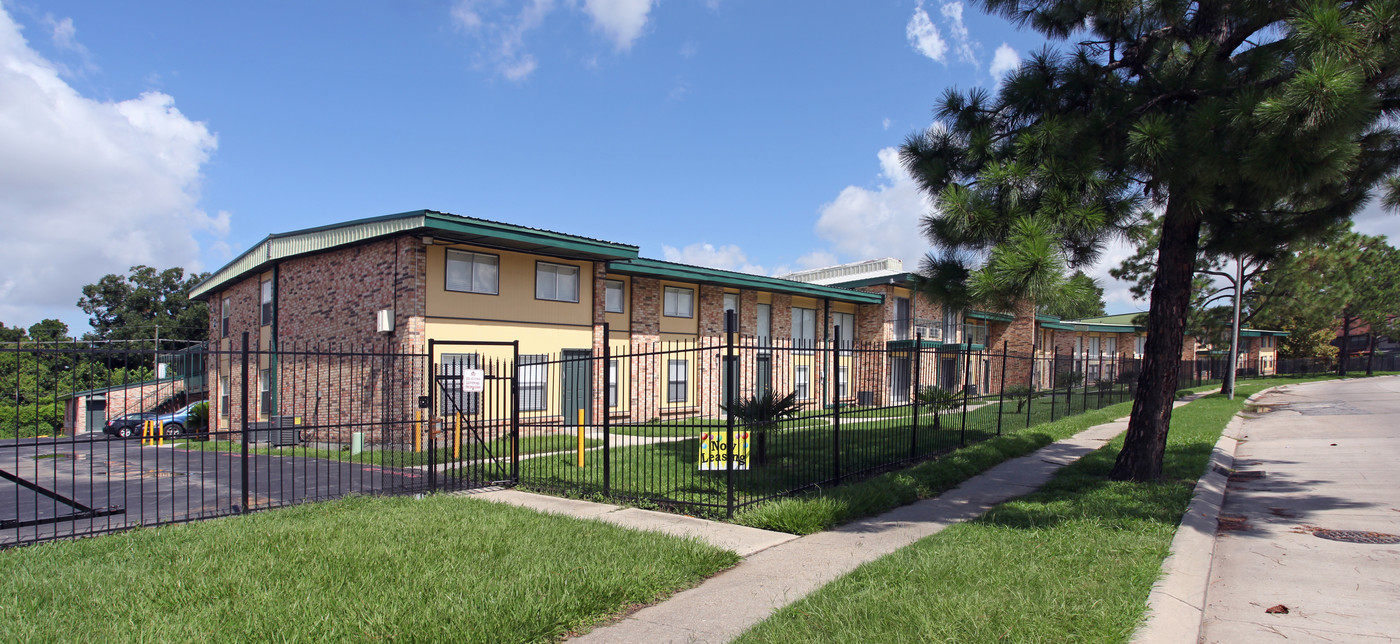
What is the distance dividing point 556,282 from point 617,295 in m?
2.41

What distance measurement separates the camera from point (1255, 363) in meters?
57.2

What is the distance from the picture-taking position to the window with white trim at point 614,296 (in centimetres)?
2055

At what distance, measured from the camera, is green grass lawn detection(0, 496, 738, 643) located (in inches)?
173

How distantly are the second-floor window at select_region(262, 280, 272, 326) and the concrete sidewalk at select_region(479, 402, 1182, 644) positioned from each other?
48.7 ft

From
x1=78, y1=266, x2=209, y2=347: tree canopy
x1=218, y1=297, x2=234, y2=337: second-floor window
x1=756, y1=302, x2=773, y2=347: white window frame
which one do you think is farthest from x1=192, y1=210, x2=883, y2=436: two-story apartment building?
x1=78, y1=266, x2=209, y2=347: tree canopy

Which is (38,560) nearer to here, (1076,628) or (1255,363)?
(1076,628)

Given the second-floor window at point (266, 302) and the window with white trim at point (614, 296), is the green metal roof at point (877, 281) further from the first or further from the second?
the second-floor window at point (266, 302)

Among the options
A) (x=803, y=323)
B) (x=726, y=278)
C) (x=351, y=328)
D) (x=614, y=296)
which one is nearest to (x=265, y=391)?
(x=351, y=328)

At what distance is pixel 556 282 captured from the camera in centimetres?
1886

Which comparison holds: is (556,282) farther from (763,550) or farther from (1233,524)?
(1233,524)

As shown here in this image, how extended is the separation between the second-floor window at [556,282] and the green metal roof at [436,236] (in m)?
0.43

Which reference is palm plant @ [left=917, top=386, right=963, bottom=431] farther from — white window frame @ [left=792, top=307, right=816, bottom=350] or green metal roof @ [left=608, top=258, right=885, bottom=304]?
white window frame @ [left=792, top=307, right=816, bottom=350]

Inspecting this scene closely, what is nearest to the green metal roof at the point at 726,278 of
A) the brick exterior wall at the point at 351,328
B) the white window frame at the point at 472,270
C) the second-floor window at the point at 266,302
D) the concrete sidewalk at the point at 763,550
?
the white window frame at the point at 472,270

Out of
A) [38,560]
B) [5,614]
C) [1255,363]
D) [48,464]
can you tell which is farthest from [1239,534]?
[1255,363]
